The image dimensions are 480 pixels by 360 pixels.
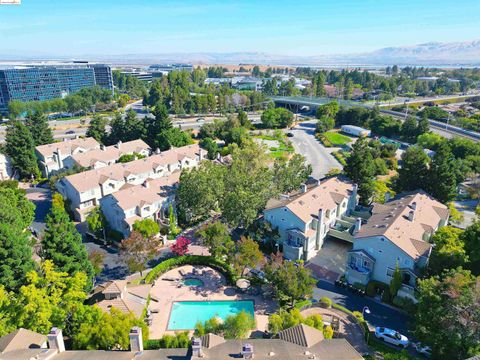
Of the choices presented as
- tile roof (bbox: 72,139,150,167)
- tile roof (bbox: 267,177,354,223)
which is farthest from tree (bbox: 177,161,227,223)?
tile roof (bbox: 72,139,150,167)

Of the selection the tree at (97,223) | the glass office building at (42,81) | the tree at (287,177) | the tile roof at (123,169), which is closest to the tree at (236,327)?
the tree at (97,223)

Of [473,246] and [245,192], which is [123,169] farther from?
[473,246]

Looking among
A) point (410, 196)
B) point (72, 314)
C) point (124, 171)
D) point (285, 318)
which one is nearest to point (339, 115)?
point (410, 196)

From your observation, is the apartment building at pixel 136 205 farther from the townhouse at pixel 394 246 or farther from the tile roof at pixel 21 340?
the townhouse at pixel 394 246

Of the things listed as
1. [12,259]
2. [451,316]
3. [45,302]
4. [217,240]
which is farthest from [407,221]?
[12,259]

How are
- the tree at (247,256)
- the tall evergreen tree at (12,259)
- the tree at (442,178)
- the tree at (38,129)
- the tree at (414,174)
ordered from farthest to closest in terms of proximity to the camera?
the tree at (38,129)
the tree at (414,174)
the tree at (442,178)
the tree at (247,256)
the tall evergreen tree at (12,259)

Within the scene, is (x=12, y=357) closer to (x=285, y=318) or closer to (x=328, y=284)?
(x=285, y=318)

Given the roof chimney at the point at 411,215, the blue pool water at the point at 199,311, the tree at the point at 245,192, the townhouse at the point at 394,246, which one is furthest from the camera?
the tree at the point at 245,192
